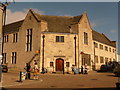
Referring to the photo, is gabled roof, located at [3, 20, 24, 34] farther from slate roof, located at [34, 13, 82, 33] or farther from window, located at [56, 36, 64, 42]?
window, located at [56, 36, 64, 42]

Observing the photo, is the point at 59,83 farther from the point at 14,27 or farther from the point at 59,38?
the point at 14,27

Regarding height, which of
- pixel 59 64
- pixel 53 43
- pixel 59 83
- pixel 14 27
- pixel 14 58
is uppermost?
pixel 14 27

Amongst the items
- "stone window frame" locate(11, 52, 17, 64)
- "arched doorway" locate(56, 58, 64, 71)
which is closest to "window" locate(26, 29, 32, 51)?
"stone window frame" locate(11, 52, 17, 64)

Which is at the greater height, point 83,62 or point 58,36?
point 58,36

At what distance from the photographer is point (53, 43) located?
30.5 m

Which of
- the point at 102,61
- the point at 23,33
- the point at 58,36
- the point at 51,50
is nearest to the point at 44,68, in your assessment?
the point at 51,50

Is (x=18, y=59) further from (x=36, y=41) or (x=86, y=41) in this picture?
(x=86, y=41)

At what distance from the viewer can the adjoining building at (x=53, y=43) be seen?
30009mm

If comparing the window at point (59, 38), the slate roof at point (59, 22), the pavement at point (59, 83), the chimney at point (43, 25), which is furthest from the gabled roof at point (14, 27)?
the pavement at point (59, 83)

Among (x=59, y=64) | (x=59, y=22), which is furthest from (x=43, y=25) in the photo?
(x=59, y=64)

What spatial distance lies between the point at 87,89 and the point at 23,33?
81.0ft

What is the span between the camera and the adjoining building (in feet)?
98.5

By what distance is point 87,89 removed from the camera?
36.5 feet

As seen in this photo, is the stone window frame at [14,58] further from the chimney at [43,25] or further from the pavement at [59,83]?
the pavement at [59,83]
